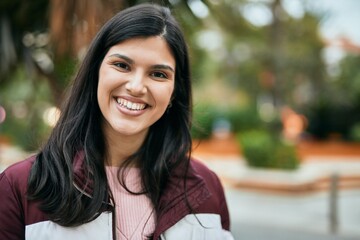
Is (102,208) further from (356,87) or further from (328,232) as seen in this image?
(356,87)

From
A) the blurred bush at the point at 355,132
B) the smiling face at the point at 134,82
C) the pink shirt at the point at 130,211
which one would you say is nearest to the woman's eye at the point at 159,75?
the smiling face at the point at 134,82

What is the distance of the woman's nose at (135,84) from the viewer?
148 centimetres

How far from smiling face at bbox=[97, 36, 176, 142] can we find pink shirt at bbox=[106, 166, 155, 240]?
18 centimetres

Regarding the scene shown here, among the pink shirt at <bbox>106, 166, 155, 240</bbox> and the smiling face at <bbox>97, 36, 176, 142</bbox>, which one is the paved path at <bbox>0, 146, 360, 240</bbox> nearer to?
the pink shirt at <bbox>106, 166, 155, 240</bbox>

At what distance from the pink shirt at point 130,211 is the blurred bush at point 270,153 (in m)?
9.58

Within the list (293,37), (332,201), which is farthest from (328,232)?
(293,37)

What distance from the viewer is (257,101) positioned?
79.9 ft

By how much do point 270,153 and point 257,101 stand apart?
13.5 metres

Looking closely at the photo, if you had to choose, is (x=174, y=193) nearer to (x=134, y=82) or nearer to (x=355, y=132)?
(x=134, y=82)

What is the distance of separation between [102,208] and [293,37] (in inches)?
700

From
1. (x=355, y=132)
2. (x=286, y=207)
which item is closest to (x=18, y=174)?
(x=286, y=207)

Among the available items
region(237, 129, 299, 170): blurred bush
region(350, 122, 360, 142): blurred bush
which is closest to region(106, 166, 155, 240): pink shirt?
region(237, 129, 299, 170): blurred bush

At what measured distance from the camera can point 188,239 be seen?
5.13ft

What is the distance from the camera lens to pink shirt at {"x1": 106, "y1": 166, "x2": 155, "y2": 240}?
1.55 m
